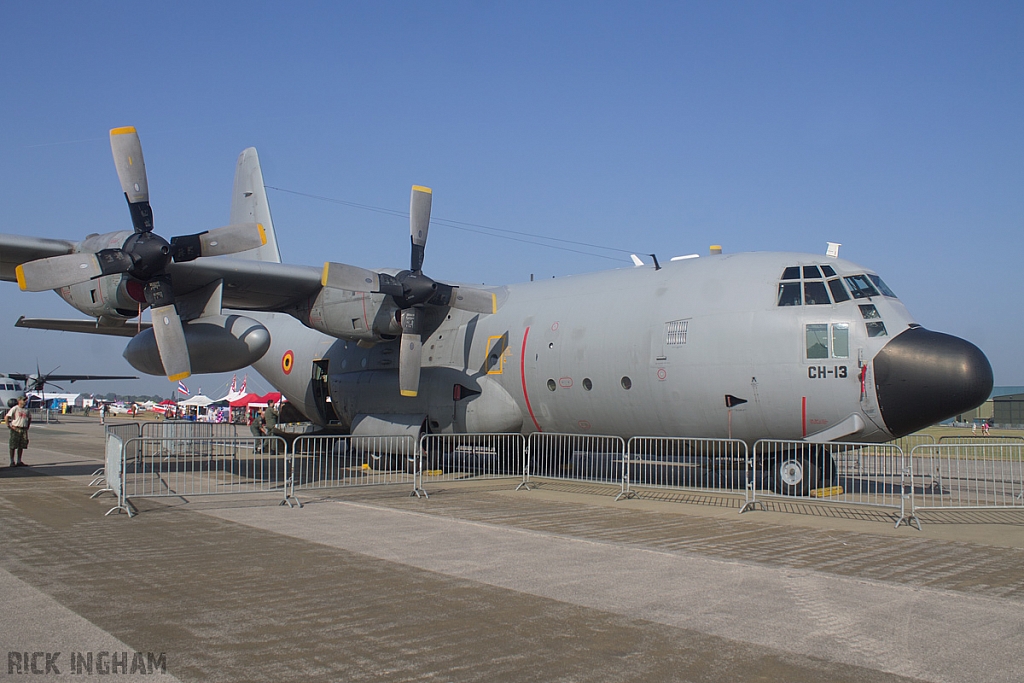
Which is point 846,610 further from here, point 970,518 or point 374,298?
point 374,298

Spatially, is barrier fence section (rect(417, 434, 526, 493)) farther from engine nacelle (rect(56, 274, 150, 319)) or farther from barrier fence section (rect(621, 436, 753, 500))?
engine nacelle (rect(56, 274, 150, 319))

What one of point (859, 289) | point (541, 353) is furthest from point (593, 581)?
point (541, 353)

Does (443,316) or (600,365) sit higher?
(443,316)

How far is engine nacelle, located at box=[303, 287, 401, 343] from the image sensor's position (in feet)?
53.3

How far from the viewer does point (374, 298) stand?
16328mm

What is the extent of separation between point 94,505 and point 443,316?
27.5 ft

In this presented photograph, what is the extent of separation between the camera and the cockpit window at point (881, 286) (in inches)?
472

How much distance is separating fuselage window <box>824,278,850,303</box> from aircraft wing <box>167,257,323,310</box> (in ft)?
32.5

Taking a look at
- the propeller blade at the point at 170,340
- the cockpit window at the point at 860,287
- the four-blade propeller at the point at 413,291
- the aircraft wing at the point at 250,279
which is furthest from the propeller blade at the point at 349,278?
the cockpit window at the point at 860,287

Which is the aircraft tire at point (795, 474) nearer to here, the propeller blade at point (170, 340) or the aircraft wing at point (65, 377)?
the propeller blade at point (170, 340)

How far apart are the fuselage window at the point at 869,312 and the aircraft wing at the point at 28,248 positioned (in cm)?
1302

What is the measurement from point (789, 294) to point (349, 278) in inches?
318

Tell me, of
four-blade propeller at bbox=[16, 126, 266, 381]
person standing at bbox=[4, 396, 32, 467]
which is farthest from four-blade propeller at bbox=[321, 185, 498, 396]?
person standing at bbox=[4, 396, 32, 467]

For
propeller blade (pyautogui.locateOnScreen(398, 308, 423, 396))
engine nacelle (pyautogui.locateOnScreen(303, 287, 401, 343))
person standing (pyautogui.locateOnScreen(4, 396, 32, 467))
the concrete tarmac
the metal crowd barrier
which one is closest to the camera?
the concrete tarmac
